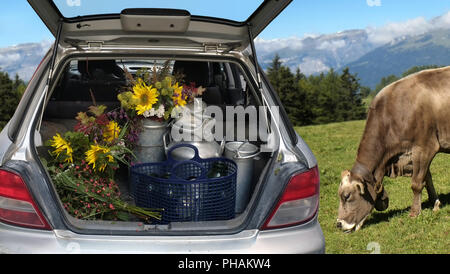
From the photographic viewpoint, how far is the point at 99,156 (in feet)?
9.97

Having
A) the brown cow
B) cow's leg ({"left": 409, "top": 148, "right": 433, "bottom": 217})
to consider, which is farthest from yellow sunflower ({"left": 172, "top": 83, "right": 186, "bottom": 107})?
cow's leg ({"left": 409, "top": 148, "right": 433, "bottom": 217})

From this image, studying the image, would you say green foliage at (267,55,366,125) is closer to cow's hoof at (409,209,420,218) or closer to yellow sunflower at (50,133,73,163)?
cow's hoof at (409,209,420,218)

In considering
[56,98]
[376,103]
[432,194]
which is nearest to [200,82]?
[56,98]

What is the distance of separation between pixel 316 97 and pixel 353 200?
180 feet

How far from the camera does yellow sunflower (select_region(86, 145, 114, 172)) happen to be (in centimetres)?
303

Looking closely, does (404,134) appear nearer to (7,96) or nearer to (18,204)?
(18,204)

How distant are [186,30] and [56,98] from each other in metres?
1.91

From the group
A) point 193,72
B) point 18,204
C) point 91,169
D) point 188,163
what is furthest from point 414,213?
point 18,204

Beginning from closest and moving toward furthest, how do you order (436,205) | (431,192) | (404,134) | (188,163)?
(188,163)
(404,134)
(436,205)
(431,192)

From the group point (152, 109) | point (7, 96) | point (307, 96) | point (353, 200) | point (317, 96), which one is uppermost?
point (152, 109)

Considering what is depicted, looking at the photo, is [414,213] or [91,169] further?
[414,213]

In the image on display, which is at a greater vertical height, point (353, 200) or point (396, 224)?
point (353, 200)

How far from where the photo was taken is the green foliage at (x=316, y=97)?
5288cm

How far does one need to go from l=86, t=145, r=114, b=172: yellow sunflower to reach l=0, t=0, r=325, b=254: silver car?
0.29 m
